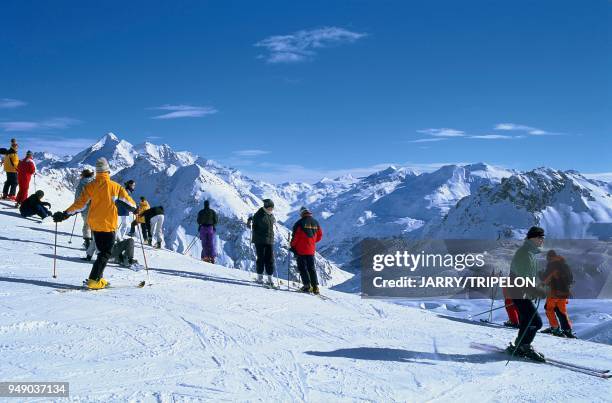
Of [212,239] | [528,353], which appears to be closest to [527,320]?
[528,353]

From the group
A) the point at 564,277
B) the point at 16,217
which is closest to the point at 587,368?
the point at 564,277

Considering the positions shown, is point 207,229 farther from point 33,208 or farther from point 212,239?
point 33,208

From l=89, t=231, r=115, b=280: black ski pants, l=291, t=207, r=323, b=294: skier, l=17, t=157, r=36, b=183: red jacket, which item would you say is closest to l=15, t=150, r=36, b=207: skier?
l=17, t=157, r=36, b=183: red jacket

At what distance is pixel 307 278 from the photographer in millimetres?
11523

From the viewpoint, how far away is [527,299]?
23.5 feet

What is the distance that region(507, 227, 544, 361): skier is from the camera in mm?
7094

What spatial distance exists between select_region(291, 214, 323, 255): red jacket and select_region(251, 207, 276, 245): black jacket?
0.71m

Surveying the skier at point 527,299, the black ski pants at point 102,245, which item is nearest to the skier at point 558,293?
the skier at point 527,299

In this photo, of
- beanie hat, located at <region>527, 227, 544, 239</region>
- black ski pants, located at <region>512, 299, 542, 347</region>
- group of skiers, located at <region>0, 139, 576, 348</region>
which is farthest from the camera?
group of skiers, located at <region>0, 139, 576, 348</region>

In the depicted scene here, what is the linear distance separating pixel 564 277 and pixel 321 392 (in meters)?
8.63

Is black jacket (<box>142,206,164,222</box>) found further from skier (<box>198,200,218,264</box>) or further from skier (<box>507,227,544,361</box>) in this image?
skier (<box>507,227,544,361</box>)

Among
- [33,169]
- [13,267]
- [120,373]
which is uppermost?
[33,169]

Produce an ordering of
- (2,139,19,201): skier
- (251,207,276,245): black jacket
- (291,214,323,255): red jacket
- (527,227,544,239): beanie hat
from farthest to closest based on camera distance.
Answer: (2,139,19,201): skier → (251,207,276,245): black jacket → (291,214,323,255): red jacket → (527,227,544,239): beanie hat

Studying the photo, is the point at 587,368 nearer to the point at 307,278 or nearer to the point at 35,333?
the point at 307,278
